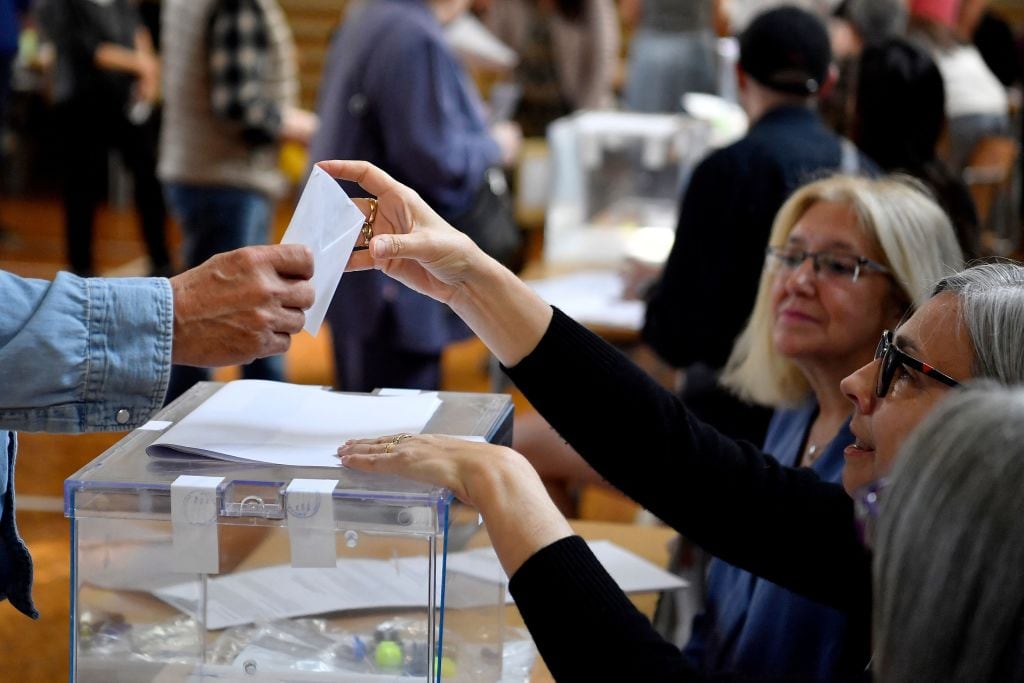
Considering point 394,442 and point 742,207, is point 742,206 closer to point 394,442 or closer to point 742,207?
point 742,207

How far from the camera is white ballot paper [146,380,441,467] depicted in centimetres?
122

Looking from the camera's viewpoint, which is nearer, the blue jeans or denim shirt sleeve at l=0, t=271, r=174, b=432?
denim shirt sleeve at l=0, t=271, r=174, b=432

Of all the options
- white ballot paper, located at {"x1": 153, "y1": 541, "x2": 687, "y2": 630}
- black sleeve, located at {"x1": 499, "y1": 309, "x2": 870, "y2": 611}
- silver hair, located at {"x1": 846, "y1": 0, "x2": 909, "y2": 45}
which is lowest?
white ballot paper, located at {"x1": 153, "y1": 541, "x2": 687, "y2": 630}

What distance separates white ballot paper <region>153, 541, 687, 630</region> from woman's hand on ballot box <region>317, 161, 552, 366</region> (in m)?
0.26

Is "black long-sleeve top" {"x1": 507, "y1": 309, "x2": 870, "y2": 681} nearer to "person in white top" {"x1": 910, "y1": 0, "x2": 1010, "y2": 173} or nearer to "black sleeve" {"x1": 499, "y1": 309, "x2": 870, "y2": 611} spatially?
"black sleeve" {"x1": 499, "y1": 309, "x2": 870, "y2": 611}

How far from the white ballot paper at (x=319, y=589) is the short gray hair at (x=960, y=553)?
58 centimetres

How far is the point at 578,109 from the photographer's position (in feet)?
18.7

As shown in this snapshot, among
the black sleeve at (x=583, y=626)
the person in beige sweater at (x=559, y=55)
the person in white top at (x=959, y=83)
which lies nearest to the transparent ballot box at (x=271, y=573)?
the black sleeve at (x=583, y=626)

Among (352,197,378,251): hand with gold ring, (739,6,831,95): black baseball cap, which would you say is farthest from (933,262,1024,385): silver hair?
(739,6,831,95): black baseball cap

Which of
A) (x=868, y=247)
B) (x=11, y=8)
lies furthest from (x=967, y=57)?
(x=11, y=8)

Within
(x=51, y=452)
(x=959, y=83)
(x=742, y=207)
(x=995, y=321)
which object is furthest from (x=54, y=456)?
(x=959, y=83)

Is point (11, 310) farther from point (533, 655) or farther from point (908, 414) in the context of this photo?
point (908, 414)

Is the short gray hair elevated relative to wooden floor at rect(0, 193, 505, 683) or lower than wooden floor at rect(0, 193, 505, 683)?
elevated

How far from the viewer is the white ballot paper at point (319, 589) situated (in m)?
1.38
